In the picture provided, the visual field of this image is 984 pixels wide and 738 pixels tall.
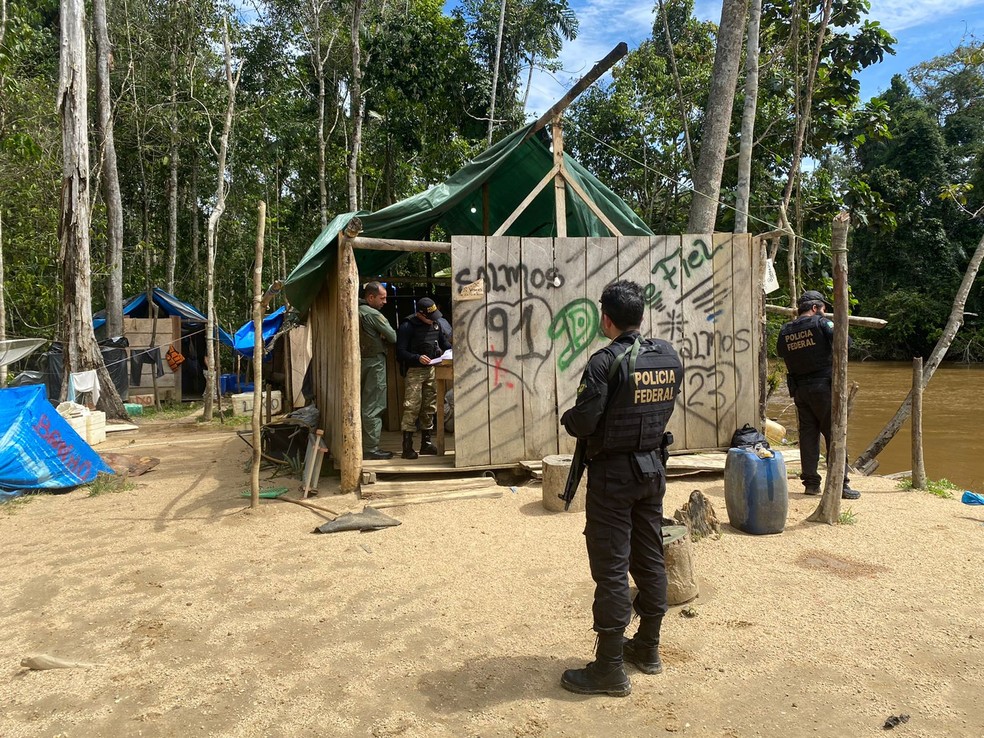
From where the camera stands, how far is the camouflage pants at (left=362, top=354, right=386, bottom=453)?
693cm

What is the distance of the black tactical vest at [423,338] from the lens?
722 centimetres

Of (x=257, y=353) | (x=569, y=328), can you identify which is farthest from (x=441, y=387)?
(x=257, y=353)

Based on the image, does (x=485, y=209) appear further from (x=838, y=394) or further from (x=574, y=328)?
(x=838, y=394)

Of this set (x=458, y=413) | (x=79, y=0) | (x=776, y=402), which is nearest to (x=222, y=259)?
(x=79, y=0)

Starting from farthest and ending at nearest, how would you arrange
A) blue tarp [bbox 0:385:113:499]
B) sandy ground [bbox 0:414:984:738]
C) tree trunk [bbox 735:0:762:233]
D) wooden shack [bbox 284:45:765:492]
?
tree trunk [bbox 735:0:762:233] < blue tarp [bbox 0:385:113:499] < wooden shack [bbox 284:45:765:492] < sandy ground [bbox 0:414:984:738]

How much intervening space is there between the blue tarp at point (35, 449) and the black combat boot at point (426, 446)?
143 inches

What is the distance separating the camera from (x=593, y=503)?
307 cm

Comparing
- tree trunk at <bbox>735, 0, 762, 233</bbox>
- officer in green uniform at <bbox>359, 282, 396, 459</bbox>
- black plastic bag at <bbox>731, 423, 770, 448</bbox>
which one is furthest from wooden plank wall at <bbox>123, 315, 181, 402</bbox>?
black plastic bag at <bbox>731, 423, 770, 448</bbox>

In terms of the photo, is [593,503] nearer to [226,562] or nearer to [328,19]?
[226,562]

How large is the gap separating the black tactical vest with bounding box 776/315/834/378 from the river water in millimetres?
2385

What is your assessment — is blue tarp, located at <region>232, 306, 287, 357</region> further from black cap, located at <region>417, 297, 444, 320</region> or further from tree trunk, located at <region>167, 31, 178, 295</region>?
black cap, located at <region>417, 297, 444, 320</region>

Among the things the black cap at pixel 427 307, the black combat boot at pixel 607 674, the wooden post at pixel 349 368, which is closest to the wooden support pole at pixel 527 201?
the black cap at pixel 427 307

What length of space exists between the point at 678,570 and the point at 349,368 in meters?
3.69

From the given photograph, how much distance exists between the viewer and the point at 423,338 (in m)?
7.23
